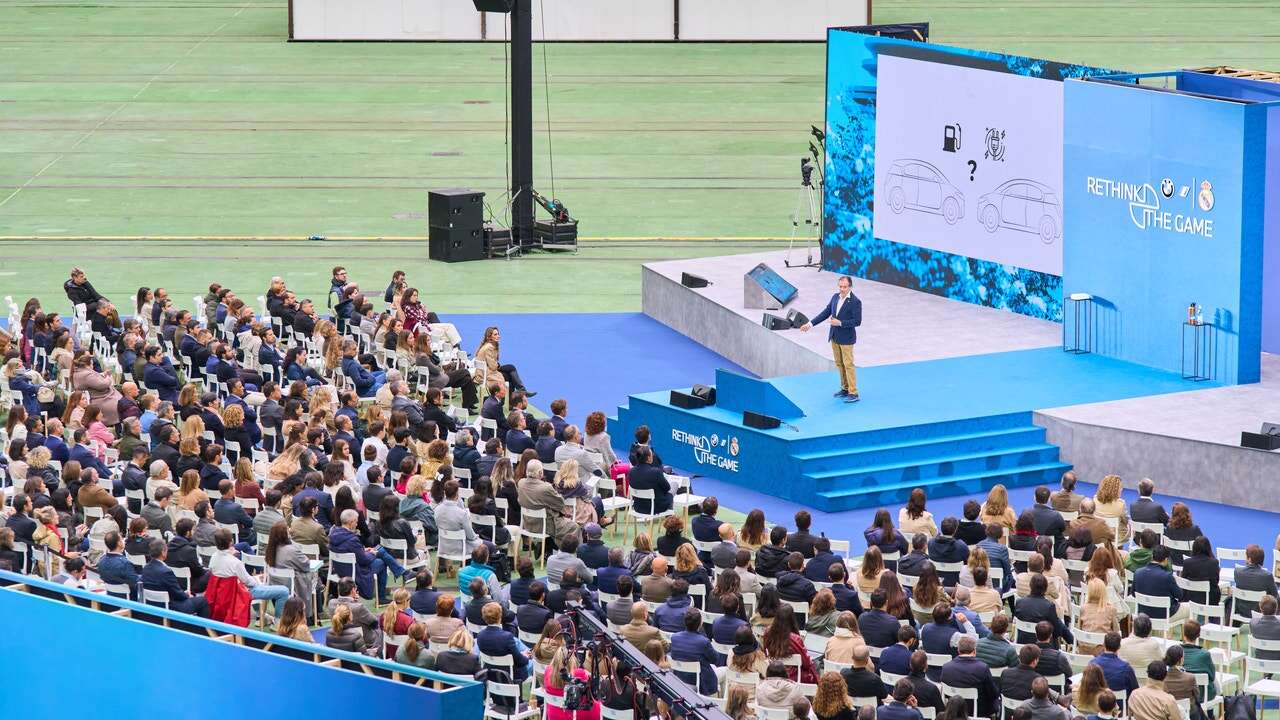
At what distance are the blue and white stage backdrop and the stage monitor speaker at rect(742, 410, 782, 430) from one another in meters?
5.51

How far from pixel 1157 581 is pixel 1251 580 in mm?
696

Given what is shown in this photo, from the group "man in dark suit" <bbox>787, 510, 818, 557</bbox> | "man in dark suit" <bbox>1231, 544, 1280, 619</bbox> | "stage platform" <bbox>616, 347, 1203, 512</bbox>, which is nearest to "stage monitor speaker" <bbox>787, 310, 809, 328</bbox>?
"stage platform" <bbox>616, 347, 1203, 512</bbox>

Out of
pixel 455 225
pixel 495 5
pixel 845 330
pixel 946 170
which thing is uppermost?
pixel 495 5

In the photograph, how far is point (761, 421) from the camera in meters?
19.9

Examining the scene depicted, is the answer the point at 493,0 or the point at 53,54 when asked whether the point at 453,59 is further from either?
the point at 493,0

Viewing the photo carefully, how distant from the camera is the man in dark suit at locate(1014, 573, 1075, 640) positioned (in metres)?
13.6

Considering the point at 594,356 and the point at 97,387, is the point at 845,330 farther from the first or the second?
the point at 97,387

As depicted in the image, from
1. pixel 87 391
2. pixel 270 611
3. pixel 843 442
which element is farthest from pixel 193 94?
pixel 270 611

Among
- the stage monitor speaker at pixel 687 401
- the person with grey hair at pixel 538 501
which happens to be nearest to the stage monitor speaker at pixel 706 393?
the stage monitor speaker at pixel 687 401

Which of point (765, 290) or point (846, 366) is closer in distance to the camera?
point (846, 366)

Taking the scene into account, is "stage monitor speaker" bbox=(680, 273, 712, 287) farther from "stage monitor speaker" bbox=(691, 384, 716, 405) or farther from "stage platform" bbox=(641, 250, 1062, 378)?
"stage monitor speaker" bbox=(691, 384, 716, 405)

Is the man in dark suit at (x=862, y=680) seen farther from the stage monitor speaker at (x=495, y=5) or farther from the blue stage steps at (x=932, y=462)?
the stage monitor speaker at (x=495, y=5)

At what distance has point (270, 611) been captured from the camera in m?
15.3

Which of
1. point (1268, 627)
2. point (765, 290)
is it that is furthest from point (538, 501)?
point (765, 290)
